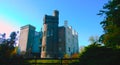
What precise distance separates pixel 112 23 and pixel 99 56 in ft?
29.8

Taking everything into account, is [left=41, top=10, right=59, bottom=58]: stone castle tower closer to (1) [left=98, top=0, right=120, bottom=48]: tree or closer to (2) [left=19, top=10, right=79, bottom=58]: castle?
(2) [left=19, top=10, right=79, bottom=58]: castle

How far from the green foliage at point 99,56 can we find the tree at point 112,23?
133 inches

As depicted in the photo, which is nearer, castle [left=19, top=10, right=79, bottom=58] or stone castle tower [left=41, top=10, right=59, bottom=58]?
stone castle tower [left=41, top=10, right=59, bottom=58]

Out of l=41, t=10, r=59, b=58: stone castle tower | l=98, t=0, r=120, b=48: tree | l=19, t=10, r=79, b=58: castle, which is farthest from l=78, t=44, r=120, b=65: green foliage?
l=41, t=10, r=59, b=58: stone castle tower

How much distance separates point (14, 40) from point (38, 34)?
182ft

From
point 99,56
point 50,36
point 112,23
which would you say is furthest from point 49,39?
point 99,56

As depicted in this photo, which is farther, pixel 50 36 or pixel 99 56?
pixel 50 36

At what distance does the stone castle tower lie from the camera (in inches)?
2671

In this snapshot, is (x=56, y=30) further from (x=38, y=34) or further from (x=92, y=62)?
(x=92, y=62)

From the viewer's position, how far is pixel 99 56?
60.1 ft

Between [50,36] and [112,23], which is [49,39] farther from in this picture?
[112,23]

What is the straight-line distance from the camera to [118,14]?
2525 centimetres

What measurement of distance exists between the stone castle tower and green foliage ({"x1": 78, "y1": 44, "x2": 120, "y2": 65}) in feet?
157

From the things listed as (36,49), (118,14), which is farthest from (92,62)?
(36,49)
